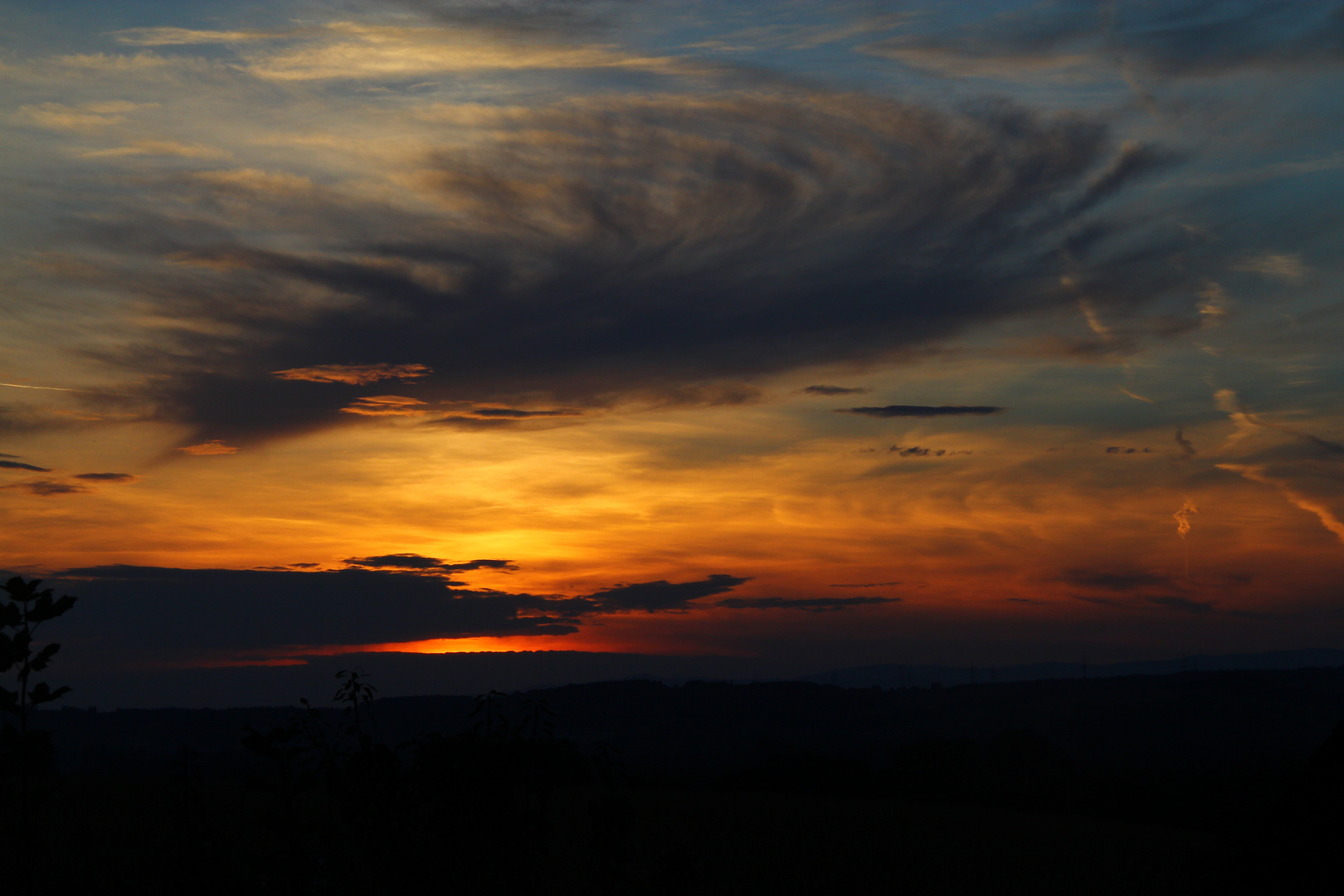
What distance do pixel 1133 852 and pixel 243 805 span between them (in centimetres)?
2619

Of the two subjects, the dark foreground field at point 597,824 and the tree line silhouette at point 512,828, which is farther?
the dark foreground field at point 597,824

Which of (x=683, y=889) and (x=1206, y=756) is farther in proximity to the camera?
(x=1206, y=756)

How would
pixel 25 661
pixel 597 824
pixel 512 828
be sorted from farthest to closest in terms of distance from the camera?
pixel 597 824 < pixel 512 828 < pixel 25 661

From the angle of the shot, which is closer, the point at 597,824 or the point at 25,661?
the point at 25,661

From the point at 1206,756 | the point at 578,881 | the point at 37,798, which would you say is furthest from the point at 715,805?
the point at 1206,756

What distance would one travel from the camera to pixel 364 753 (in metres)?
9.09

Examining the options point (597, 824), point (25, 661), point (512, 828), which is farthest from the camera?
point (597, 824)

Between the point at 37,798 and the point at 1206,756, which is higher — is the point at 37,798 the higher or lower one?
the higher one

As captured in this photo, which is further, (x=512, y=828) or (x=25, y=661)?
(x=512, y=828)

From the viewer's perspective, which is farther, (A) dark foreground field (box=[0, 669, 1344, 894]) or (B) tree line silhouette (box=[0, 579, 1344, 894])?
(A) dark foreground field (box=[0, 669, 1344, 894])

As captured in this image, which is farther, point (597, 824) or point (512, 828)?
point (597, 824)

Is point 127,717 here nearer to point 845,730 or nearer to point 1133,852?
point 845,730

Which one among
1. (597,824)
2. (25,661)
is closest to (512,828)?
(597,824)

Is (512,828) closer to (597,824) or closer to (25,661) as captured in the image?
(597,824)
